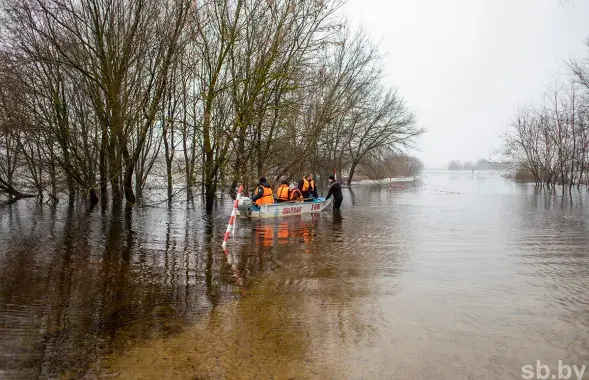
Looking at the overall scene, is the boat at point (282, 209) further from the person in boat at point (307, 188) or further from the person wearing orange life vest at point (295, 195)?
the person in boat at point (307, 188)

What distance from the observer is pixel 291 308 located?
198 inches

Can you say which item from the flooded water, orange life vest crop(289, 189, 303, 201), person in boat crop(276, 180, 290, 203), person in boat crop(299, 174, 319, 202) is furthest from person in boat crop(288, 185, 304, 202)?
the flooded water

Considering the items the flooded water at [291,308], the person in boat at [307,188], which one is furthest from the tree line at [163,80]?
the flooded water at [291,308]

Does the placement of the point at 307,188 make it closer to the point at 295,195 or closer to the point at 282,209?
the point at 295,195

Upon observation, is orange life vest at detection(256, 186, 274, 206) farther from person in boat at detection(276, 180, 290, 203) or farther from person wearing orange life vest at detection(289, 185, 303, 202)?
person wearing orange life vest at detection(289, 185, 303, 202)

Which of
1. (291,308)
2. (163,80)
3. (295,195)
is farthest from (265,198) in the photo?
(291,308)

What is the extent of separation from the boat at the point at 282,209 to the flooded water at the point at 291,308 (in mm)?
4570

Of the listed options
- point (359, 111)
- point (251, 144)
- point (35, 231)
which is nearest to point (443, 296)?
point (35, 231)

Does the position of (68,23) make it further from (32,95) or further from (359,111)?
(359,111)

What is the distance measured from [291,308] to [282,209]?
10279 millimetres

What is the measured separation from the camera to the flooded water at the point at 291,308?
360 centimetres

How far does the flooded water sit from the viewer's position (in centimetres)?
360

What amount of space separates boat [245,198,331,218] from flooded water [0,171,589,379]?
15.0 ft

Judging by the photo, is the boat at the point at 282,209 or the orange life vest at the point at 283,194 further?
the orange life vest at the point at 283,194
